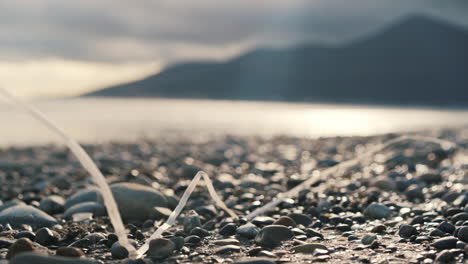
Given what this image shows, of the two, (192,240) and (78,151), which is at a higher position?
(78,151)

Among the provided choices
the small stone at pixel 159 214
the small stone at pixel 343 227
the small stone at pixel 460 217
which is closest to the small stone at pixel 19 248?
the small stone at pixel 159 214

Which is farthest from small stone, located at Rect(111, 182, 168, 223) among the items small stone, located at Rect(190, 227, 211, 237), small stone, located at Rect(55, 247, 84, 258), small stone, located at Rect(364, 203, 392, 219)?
small stone, located at Rect(364, 203, 392, 219)

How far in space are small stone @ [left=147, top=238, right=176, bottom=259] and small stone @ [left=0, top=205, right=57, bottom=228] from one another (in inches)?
44.1

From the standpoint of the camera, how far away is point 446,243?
8.27 ft

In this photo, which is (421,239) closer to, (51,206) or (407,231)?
(407,231)

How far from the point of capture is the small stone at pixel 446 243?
8.24ft

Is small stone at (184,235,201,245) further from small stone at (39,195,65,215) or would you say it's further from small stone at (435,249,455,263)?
small stone at (39,195,65,215)

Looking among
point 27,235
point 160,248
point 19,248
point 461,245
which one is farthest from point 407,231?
point 27,235

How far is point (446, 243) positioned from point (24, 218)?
2780mm

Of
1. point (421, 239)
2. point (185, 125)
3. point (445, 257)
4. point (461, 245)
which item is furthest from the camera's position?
point (185, 125)

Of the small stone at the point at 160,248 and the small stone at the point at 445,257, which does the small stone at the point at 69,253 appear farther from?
the small stone at the point at 445,257

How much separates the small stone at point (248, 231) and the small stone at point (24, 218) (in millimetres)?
1387

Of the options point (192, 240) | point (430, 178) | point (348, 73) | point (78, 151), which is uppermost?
point (348, 73)

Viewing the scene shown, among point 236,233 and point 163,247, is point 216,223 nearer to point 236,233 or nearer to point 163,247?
point 236,233
